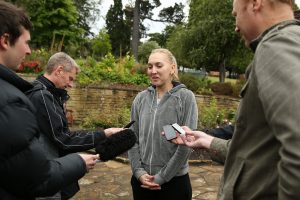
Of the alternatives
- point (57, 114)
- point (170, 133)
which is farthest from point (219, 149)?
point (57, 114)

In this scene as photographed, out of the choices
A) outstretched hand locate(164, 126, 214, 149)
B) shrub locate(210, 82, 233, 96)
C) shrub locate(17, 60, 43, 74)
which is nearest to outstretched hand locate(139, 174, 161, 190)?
outstretched hand locate(164, 126, 214, 149)

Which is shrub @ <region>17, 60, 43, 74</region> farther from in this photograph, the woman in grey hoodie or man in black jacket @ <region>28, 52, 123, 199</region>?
the woman in grey hoodie

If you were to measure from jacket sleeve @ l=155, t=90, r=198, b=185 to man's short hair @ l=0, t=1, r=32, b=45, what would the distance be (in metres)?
1.79

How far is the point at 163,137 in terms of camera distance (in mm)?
3430

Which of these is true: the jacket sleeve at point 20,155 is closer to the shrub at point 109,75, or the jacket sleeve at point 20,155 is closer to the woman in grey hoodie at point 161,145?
the woman in grey hoodie at point 161,145

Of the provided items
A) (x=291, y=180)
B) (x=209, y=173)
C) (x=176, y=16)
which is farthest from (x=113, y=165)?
(x=176, y=16)

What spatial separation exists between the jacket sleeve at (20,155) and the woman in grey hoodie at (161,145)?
152 centimetres

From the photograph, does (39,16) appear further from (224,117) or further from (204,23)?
(224,117)

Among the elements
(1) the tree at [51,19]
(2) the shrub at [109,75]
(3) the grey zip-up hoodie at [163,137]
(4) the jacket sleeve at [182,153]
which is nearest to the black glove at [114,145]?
(3) the grey zip-up hoodie at [163,137]

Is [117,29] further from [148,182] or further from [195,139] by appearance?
[195,139]

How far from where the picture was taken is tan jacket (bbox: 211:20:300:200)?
4.12 feet

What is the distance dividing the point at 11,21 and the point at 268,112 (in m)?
1.40

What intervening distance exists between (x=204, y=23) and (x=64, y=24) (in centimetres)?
1081

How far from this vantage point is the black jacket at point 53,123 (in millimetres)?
3091
